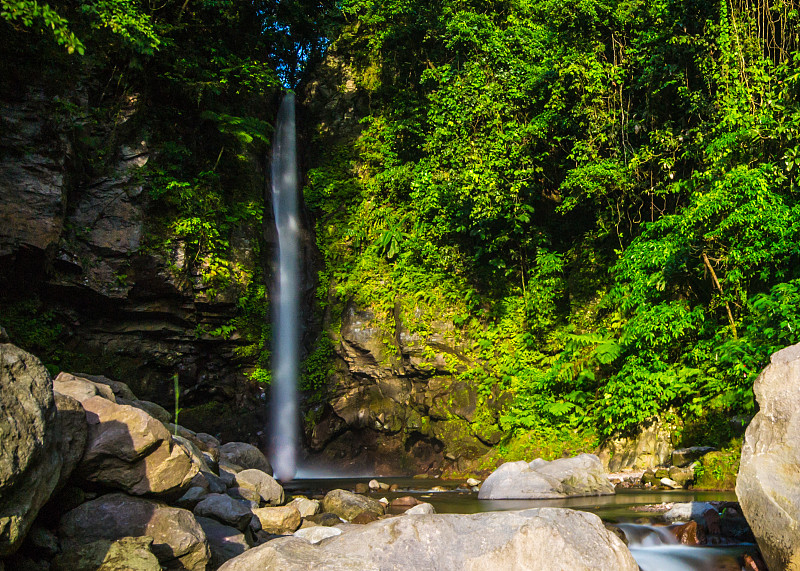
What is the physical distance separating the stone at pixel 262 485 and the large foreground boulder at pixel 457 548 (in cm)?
483

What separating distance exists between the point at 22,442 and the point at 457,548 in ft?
10.3

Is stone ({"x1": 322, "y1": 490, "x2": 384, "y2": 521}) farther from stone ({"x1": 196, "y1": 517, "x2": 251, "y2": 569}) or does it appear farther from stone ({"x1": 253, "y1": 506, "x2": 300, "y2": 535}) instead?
stone ({"x1": 196, "y1": 517, "x2": 251, "y2": 569})

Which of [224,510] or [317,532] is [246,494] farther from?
[224,510]

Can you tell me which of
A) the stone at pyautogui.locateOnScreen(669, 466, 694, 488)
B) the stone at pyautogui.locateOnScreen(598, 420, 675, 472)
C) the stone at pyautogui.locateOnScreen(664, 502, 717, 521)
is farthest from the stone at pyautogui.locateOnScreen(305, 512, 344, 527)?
the stone at pyautogui.locateOnScreen(598, 420, 675, 472)

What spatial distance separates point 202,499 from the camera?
707cm

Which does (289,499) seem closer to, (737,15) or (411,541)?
(411,541)

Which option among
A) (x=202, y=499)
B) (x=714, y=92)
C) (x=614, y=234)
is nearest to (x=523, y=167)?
(x=614, y=234)

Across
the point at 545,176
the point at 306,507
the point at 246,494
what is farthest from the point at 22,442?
the point at 545,176

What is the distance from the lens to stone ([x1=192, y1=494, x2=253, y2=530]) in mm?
6758

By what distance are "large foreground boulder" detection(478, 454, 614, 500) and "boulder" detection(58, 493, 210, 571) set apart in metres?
6.21

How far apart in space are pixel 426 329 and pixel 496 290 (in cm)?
217

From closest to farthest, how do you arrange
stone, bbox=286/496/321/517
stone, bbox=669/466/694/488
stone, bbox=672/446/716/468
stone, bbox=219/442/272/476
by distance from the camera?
stone, bbox=286/496/321/517 → stone, bbox=669/466/694/488 → stone, bbox=672/446/716/468 → stone, bbox=219/442/272/476

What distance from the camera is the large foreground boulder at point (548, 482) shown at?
1024 centimetres

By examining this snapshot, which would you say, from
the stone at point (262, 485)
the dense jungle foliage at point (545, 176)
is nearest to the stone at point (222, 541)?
the stone at point (262, 485)
